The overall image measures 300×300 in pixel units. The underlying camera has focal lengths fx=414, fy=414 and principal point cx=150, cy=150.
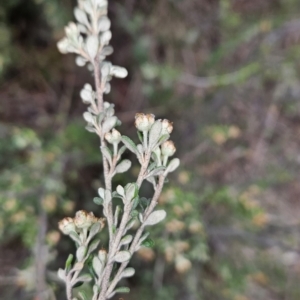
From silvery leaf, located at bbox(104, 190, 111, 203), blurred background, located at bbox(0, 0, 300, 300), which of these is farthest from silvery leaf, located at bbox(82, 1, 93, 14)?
blurred background, located at bbox(0, 0, 300, 300)

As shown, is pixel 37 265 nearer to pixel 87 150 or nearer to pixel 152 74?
pixel 87 150

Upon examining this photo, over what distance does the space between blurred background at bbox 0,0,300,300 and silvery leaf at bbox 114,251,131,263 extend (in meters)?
0.64

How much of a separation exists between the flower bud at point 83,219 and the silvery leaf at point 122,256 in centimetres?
6

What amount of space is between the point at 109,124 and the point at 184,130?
1120mm

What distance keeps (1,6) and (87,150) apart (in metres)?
0.55

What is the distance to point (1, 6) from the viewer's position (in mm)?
1359

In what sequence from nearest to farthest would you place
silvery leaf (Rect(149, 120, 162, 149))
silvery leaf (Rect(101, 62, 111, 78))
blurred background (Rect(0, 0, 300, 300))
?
silvery leaf (Rect(149, 120, 162, 149)) → silvery leaf (Rect(101, 62, 111, 78)) → blurred background (Rect(0, 0, 300, 300))

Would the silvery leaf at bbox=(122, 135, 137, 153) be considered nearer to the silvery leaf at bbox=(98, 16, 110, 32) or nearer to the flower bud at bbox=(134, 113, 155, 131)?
the flower bud at bbox=(134, 113, 155, 131)

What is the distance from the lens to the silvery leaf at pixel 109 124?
0.55 metres

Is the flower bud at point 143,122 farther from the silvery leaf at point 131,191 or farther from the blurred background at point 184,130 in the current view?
the blurred background at point 184,130

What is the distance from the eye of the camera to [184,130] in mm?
1653

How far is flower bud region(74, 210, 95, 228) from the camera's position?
0.53 metres

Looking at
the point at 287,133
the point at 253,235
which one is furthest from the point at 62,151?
the point at 287,133

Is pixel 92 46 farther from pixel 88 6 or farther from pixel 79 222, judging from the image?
pixel 79 222
